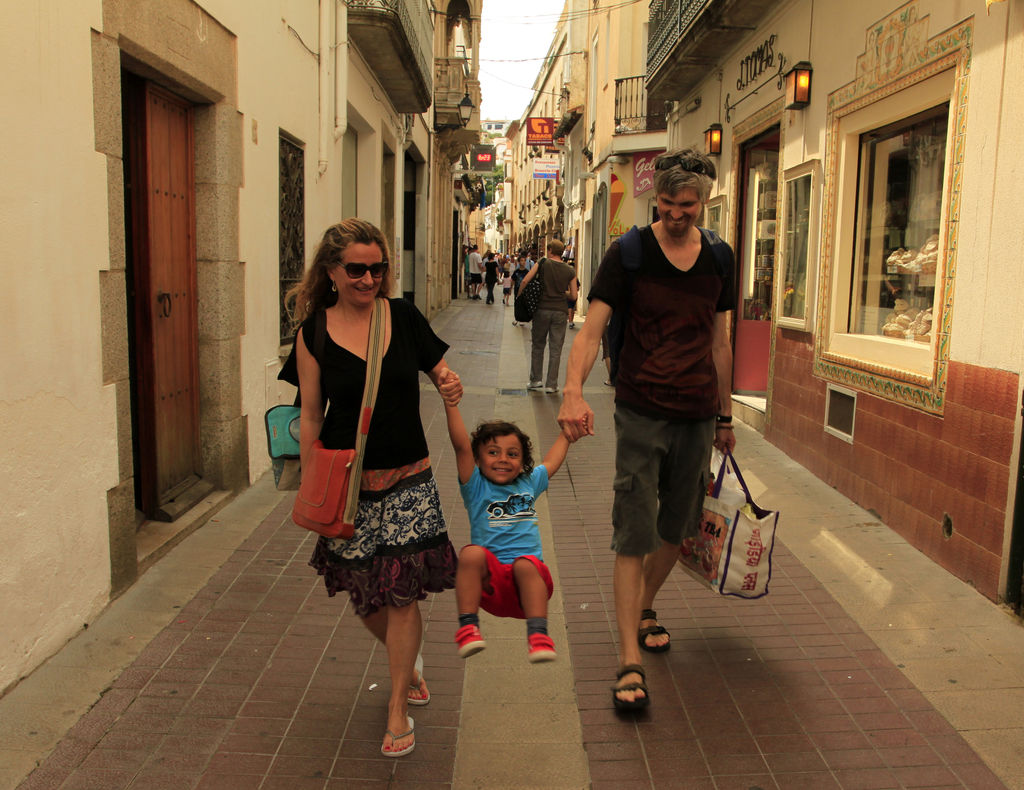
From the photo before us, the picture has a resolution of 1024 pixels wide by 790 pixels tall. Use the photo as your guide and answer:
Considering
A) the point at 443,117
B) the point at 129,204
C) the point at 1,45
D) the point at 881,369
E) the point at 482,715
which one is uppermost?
the point at 443,117

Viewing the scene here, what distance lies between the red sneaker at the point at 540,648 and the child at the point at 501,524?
52 mm

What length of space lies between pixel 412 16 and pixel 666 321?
33.2 ft

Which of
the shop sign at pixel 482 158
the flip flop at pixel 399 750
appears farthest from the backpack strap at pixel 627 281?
the shop sign at pixel 482 158

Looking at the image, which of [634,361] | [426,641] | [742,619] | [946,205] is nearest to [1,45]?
[634,361]

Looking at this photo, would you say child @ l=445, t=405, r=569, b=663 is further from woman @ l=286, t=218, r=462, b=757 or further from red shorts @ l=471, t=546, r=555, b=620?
woman @ l=286, t=218, r=462, b=757

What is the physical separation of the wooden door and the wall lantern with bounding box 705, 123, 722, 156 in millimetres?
6101

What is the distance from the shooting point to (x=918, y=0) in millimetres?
5531

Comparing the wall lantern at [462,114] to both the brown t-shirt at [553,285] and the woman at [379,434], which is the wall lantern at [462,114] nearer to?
the brown t-shirt at [553,285]

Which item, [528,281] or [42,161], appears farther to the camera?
[528,281]

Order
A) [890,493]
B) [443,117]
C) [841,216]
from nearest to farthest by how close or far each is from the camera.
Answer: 1. [890,493]
2. [841,216]
3. [443,117]

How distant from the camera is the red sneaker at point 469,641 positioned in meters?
3.03

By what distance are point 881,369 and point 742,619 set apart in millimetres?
2319

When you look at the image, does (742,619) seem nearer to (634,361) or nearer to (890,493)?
(634,361)

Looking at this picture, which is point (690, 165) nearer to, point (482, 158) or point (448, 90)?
point (448, 90)
